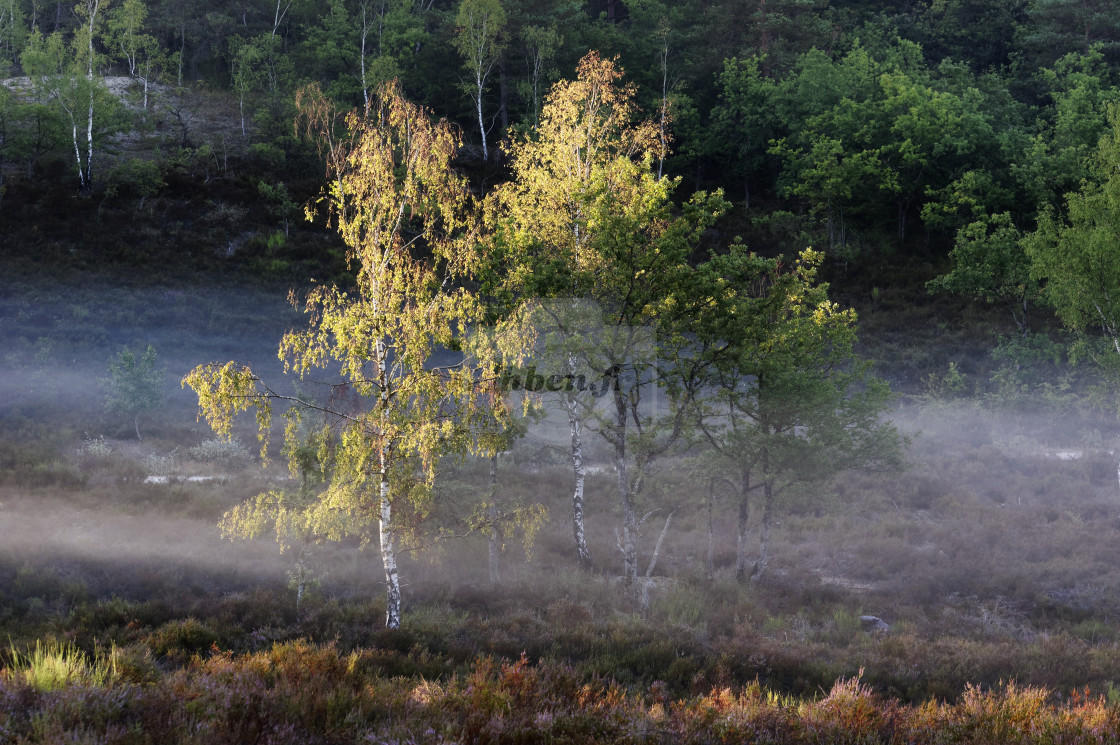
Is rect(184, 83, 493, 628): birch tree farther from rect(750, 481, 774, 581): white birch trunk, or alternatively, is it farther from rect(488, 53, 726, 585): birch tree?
rect(750, 481, 774, 581): white birch trunk

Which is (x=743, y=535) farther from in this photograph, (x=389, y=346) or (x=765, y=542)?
(x=389, y=346)

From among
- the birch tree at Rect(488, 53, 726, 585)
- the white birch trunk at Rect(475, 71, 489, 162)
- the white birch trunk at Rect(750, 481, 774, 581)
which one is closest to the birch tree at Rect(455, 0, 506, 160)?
the white birch trunk at Rect(475, 71, 489, 162)

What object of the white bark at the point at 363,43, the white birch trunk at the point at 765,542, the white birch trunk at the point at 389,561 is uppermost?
the white bark at the point at 363,43

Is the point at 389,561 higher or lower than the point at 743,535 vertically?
higher

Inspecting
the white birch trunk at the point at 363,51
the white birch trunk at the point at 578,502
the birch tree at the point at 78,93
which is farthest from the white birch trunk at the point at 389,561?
the birch tree at the point at 78,93

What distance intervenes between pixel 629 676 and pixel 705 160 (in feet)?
155

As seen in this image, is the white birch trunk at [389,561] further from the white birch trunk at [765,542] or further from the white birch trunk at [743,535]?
the white birch trunk at [765,542]

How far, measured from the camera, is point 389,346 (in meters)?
12.6

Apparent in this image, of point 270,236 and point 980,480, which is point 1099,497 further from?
point 270,236

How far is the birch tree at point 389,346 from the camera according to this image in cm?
1180

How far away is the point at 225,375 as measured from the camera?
11.2 metres

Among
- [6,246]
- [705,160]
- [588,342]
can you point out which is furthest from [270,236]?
[588,342]

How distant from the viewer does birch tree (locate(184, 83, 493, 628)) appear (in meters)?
11.8

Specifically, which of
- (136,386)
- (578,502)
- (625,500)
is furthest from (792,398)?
(136,386)
